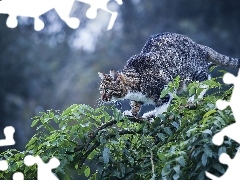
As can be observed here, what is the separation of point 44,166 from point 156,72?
2.31 ft

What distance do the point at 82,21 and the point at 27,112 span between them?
748 millimetres

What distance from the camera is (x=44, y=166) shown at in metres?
1.71

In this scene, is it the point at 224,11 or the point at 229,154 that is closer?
the point at 229,154

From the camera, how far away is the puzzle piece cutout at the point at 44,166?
1.69m

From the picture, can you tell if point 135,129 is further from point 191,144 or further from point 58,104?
point 58,104

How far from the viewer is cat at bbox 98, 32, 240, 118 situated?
7.13ft

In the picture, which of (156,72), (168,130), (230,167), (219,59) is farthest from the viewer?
(219,59)

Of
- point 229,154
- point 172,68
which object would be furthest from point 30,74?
point 229,154

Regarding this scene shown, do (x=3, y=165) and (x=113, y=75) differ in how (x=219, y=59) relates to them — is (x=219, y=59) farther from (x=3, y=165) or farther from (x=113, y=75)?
(x=3, y=165)

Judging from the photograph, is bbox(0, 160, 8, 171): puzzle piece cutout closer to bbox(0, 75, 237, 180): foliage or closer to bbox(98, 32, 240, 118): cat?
bbox(0, 75, 237, 180): foliage

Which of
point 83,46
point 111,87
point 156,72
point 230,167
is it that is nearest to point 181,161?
point 230,167

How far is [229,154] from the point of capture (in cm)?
149

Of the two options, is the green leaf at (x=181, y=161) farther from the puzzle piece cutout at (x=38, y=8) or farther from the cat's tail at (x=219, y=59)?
the cat's tail at (x=219, y=59)

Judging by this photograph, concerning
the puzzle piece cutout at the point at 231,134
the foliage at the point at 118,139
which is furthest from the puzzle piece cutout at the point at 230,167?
the foliage at the point at 118,139
